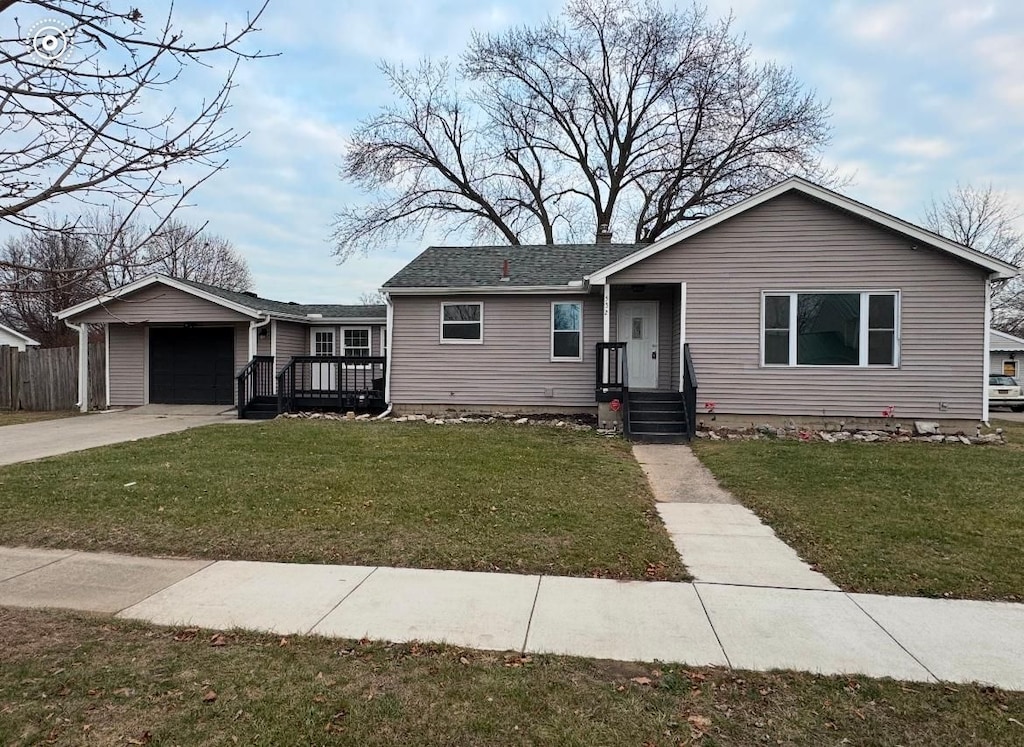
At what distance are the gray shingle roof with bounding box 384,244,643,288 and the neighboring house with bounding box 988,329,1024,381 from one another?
19.5 m

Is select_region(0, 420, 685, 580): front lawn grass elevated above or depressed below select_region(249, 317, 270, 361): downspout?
below

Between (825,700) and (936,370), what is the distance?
36.6 ft

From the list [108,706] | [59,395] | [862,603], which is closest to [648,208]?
[59,395]

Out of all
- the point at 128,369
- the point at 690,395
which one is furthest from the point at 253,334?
the point at 690,395

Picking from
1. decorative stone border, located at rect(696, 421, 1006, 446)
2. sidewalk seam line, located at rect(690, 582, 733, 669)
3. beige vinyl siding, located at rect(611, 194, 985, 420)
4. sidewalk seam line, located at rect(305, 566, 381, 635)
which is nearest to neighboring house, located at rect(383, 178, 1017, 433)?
beige vinyl siding, located at rect(611, 194, 985, 420)

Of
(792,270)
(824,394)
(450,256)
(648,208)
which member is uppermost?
(648,208)

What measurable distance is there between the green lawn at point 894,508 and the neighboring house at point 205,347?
1014cm

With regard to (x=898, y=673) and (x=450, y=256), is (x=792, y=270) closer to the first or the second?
(x=450, y=256)

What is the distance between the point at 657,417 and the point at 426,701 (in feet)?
31.7

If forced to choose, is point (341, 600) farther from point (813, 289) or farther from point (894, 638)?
point (813, 289)

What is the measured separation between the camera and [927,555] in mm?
5004

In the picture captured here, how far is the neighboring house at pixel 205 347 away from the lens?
1588cm

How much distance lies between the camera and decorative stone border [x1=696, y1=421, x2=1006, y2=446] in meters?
11.3

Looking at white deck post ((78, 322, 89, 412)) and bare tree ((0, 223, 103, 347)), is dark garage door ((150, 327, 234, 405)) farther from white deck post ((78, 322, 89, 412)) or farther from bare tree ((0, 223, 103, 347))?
bare tree ((0, 223, 103, 347))
